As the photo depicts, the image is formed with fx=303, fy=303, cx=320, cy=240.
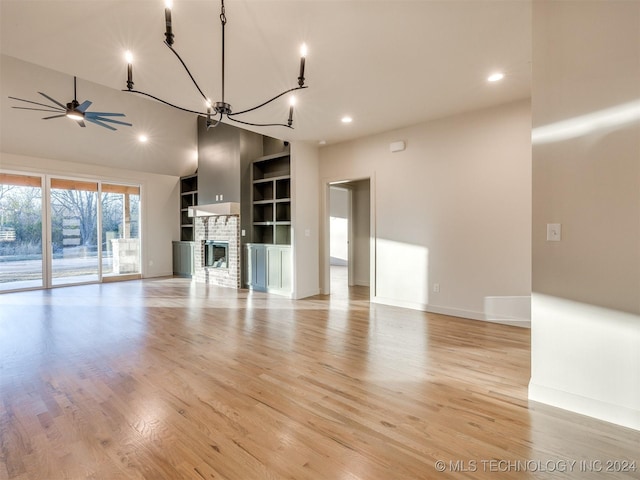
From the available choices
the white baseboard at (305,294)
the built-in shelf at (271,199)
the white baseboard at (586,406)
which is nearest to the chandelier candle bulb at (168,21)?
the white baseboard at (586,406)

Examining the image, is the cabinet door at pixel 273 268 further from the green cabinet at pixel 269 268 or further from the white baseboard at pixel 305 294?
the white baseboard at pixel 305 294

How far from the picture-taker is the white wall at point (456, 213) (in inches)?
150

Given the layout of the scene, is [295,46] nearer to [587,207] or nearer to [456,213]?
[587,207]

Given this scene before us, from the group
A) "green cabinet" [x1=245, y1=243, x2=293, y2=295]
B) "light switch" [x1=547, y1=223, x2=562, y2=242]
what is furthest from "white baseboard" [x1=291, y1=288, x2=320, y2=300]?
"light switch" [x1=547, y1=223, x2=562, y2=242]

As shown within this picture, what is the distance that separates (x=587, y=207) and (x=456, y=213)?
2336 millimetres

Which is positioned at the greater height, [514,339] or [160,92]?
[160,92]

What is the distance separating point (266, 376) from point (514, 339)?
9.03 feet

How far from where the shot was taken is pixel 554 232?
2070 millimetres

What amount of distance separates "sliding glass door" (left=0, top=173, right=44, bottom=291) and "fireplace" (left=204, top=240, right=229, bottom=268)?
10.4ft

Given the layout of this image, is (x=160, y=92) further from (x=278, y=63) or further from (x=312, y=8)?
(x=312, y=8)

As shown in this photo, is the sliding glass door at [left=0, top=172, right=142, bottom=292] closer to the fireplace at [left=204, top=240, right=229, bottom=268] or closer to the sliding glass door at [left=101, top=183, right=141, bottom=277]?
the sliding glass door at [left=101, top=183, right=141, bottom=277]

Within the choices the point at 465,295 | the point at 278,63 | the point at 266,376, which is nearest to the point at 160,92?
the point at 278,63

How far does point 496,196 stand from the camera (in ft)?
12.9

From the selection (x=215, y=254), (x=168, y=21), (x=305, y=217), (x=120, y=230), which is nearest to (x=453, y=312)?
(x=305, y=217)
